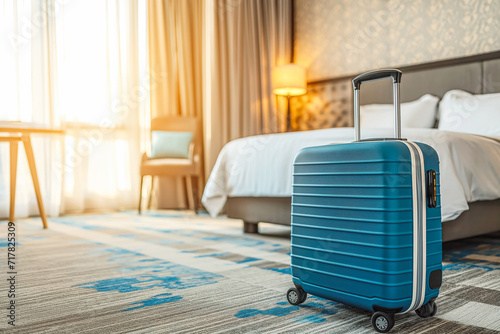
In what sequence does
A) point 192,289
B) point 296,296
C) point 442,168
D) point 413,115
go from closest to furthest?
point 296,296 < point 192,289 < point 442,168 < point 413,115

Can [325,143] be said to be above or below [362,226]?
above

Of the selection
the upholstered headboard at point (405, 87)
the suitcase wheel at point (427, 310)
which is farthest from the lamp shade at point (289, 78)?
the suitcase wheel at point (427, 310)

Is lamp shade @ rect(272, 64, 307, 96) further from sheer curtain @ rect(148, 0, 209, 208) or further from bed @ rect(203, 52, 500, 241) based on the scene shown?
bed @ rect(203, 52, 500, 241)

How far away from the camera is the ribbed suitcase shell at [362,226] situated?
40.0 inches

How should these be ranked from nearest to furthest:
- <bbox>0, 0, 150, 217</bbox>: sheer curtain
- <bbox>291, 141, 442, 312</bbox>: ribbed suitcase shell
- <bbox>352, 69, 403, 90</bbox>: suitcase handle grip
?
<bbox>291, 141, 442, 312</bbox>: ribbed suitcase shell
<bbox>352, 69, 403, 90</bbox>: suitcase handle grip
<bbox>0, 0, 150, 217</bbox>: sheer curtain

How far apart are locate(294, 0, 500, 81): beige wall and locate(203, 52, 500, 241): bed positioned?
0.20 m

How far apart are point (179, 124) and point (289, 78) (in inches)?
48.7

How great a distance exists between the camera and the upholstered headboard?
3.32 meters

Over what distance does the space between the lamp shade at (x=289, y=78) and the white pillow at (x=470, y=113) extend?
1.44m

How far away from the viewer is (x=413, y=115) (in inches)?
128

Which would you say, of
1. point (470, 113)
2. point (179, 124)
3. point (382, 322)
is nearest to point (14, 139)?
point (179, 124)

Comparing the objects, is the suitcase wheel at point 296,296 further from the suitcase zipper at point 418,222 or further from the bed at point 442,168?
the bed at point 442,168

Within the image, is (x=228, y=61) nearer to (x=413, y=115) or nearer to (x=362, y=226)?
(x=413, y=115)

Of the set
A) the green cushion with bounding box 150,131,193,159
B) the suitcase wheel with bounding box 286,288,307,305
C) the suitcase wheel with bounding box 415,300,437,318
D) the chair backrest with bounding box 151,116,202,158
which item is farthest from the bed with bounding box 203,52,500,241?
the chair backrest with bounding box 151,116,202,158
